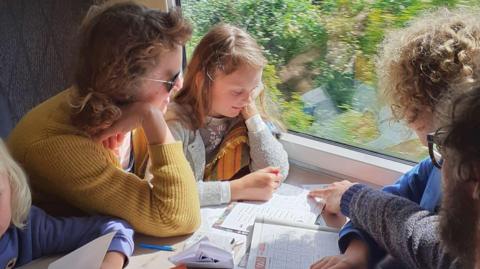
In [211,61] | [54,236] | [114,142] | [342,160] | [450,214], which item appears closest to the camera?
[450,214]

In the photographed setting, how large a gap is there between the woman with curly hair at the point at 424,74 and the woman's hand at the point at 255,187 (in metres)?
0.31

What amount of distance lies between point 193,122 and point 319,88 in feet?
1.40

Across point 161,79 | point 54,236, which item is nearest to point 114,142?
point 161,79

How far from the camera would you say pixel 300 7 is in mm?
1581

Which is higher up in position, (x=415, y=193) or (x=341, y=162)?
(x=415, y=193)

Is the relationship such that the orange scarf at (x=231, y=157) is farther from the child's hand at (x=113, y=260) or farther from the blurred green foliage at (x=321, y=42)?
the child's hand at (x=113, y=260)

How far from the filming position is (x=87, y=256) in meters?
1.00

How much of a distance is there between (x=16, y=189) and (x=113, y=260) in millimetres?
246

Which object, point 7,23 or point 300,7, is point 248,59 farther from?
point 7,23

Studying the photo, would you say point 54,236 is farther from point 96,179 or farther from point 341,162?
point 341,162

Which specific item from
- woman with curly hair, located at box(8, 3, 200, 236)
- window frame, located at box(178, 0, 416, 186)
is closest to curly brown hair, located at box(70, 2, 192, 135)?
woman with curly hair, located at box(8, 3, 200, 236)

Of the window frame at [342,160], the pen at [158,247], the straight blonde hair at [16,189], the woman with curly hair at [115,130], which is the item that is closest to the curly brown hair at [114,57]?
the woman with curly hair at [115,130]

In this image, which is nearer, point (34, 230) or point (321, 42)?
point (34, 230)

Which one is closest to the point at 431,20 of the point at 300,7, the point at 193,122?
the point at 300,7
